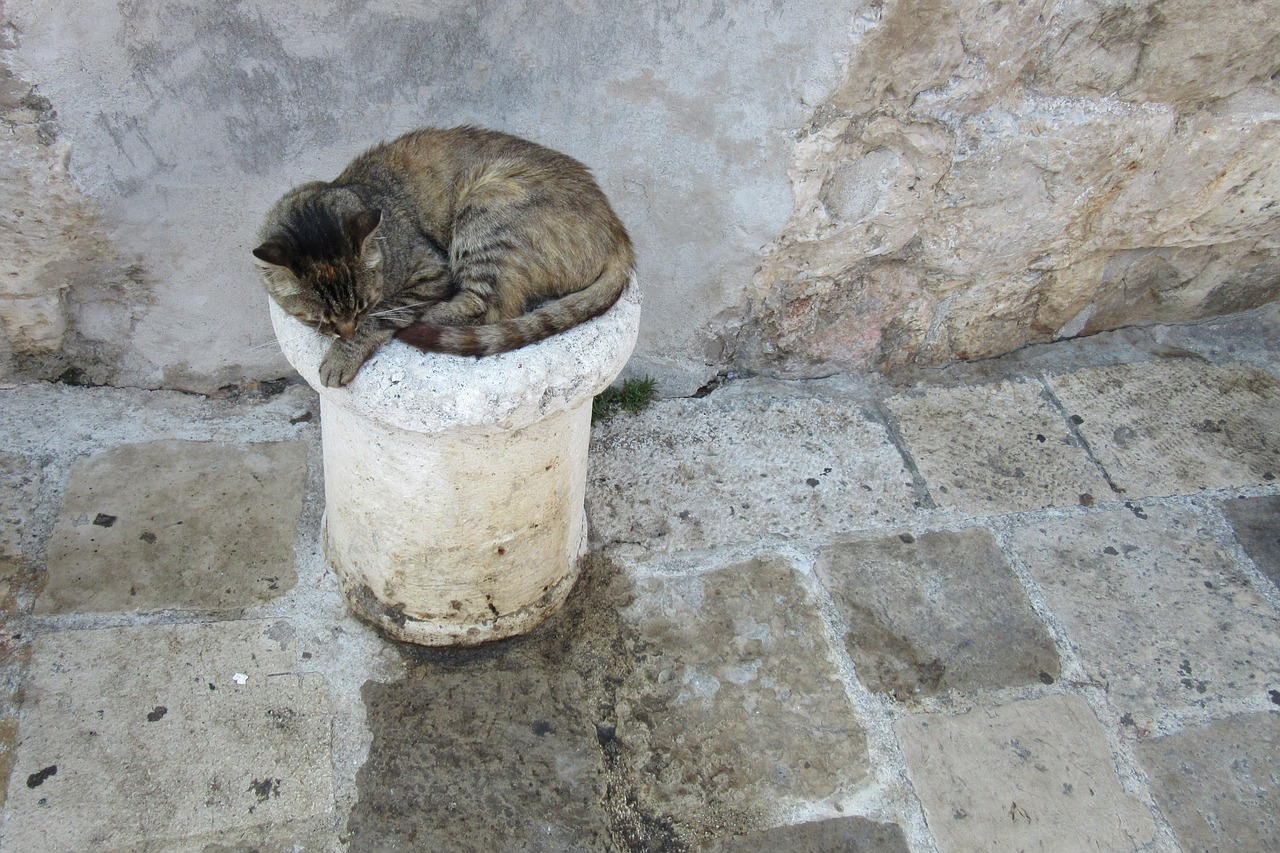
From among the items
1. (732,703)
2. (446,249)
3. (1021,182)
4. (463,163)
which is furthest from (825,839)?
(1021,182)

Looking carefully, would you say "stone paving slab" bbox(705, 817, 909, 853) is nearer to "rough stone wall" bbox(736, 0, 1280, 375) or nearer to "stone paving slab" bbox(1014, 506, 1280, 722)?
"stone paving slab" bbox(1014, 506, 1280, 722)

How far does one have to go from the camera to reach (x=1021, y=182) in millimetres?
2725

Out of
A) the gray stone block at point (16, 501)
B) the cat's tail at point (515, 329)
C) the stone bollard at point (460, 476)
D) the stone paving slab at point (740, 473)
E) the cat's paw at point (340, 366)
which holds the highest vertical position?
the cat's tail at point (515, 329)

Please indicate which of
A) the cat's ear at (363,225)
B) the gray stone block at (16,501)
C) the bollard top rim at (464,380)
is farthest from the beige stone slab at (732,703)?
the gray stone block at (16,501)

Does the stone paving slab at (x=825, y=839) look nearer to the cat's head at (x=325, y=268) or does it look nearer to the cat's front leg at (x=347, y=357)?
the cat's front leg at (x=347, y=357)

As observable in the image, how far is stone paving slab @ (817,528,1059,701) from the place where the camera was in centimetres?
240

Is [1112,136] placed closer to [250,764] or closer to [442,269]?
[442,269]

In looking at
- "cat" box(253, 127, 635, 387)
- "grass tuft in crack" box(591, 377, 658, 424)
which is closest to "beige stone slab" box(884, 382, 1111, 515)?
"grass tuft in crack" box(591, 377, 658, 424)

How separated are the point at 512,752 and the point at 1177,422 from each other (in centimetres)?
245

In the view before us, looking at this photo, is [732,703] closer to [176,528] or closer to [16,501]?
[176,528]

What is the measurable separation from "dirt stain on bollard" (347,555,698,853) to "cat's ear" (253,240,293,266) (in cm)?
106

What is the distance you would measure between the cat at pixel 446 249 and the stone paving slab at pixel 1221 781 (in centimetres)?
178

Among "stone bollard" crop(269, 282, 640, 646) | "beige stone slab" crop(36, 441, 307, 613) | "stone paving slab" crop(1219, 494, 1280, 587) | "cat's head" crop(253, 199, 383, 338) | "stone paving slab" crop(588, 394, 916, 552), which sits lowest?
"stone paving slab" crop(1219, 494, 1280, 587)

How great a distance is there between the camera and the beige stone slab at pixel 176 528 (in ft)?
7.78
